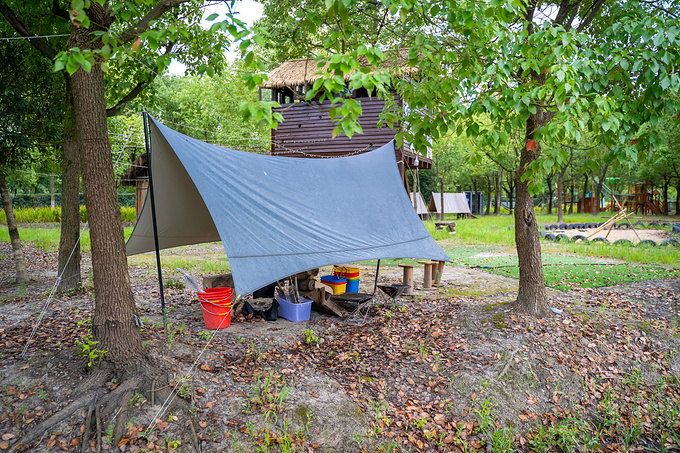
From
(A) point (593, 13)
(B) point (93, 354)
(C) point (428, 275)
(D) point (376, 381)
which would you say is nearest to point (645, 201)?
(C) point (428, 275)

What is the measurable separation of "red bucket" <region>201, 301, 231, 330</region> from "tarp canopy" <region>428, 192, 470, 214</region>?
21940 mm

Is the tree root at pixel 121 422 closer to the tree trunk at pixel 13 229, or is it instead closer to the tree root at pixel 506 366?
the tree root at pixel 506 366

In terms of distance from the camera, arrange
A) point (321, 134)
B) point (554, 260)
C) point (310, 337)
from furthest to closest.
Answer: point (321, 134)
point (554, 260)
point (310, 337)

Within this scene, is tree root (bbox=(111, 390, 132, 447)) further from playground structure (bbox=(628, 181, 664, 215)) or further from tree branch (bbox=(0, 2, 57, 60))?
playground structure (bbox=(628, 181, 664, 215))

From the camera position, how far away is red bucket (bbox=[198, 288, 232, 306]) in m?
4.96

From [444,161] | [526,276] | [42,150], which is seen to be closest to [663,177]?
[444,161]

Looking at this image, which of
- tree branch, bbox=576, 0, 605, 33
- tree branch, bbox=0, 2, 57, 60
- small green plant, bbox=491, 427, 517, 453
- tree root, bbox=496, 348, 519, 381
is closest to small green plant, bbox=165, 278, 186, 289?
tree branch, bbox=0, 2, 57, 60

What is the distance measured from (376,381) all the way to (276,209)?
7.52 ft

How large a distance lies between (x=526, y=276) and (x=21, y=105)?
769 centimetres

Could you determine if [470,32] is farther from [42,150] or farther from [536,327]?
[42,150]

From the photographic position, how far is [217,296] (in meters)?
5.05

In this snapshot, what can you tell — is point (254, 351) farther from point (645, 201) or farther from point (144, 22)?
point (645, 201)

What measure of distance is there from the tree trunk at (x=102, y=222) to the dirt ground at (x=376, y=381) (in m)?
0.35

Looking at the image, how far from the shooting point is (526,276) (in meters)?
5.47
